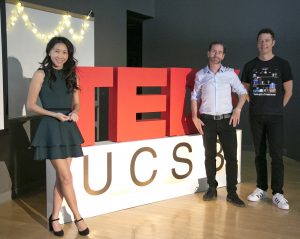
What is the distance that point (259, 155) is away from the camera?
3.36 meters

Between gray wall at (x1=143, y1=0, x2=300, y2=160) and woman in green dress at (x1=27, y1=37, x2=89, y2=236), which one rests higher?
gray wall at (x1=143, y1=0, x2=300, y2=160)

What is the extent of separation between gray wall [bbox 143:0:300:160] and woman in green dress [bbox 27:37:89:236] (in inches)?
147

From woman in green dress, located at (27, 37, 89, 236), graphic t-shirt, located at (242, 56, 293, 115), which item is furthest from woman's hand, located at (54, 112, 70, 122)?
graphic t-shirt, located at (242, 56, 293, 115)

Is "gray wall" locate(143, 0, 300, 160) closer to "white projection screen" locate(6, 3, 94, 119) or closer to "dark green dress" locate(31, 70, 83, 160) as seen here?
"white projection screen" locate(6, 3, 94, 119)

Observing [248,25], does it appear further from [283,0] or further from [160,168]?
[160,168]

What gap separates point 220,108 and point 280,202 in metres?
0.92

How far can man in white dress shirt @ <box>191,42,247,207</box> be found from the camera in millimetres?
3234

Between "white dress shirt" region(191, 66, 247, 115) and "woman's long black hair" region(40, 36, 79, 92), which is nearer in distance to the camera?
"woman's long black hair" region(40, 36, 79, 92)

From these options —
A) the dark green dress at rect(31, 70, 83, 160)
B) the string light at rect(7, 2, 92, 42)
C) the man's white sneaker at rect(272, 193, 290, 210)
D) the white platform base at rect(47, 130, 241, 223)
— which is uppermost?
the string light at rect(7, 2, 92, 42)

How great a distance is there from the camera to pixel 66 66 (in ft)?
8.39

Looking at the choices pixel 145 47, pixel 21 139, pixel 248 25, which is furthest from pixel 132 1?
pixel 21 139

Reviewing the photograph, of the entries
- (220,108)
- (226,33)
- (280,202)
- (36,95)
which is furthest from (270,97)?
(226,33)

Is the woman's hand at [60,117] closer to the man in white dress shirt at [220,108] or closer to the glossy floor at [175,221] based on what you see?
the glossy floor at [175,221]

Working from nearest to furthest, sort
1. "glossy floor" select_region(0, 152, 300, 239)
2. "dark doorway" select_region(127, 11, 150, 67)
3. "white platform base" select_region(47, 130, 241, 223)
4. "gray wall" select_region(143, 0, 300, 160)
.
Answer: "glossy floor" select_region(0, 152, 300, 239) → "white platform base" select_region(47, 130, 241, 223) → "gray wall" select_region(143, 0, 300, 160) → "dark doorway" select_region(127, 11, 150, 67)
